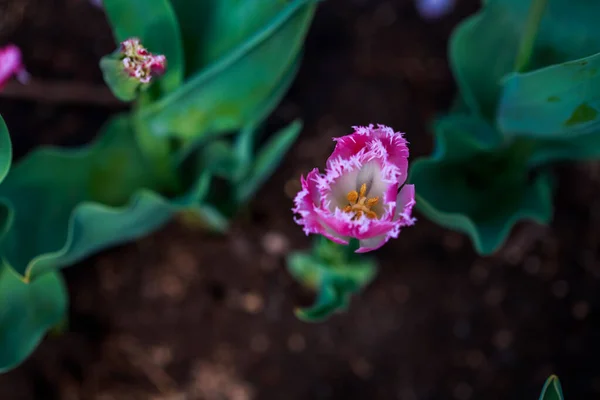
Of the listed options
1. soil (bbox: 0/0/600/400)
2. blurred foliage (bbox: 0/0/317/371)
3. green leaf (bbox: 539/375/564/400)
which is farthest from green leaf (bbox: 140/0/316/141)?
green leaf (bbox: 539/375/564/400)

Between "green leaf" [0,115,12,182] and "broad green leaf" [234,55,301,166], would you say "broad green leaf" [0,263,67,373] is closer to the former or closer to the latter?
"green leaf" [0,115,12,182]

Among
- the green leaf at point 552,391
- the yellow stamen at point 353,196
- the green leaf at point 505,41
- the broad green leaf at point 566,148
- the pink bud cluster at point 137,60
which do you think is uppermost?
the pink bud cluster at point 137,60

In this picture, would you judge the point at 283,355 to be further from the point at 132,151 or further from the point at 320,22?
the point at 320,22

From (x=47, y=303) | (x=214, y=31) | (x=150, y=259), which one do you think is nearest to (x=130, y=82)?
(x=214, y=31)

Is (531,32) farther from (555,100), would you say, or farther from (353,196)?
(353,196)

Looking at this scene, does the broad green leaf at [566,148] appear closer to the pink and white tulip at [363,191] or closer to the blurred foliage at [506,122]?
the blurred foliage at [506,122]

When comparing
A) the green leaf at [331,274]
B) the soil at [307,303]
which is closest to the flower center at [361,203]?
the green leaf at [331,274]

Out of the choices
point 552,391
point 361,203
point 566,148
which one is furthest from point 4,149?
point 566,148
